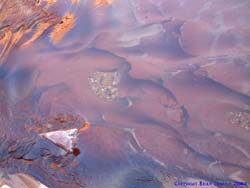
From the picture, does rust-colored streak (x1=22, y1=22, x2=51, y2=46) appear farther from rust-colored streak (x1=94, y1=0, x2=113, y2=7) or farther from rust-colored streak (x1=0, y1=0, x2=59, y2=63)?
rust-colored streak (x1=94, y1=0, x2=113, y2=7)

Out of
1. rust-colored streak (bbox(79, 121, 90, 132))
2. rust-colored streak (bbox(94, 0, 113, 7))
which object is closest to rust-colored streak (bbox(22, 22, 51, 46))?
rust-colored streak (bbox(94, 0, 113, 7))

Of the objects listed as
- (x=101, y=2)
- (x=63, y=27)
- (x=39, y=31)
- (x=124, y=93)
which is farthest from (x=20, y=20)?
(x=124, y=93)

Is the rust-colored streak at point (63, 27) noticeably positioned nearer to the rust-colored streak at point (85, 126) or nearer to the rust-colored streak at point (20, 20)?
the rust-colored streak at point (20, 20)

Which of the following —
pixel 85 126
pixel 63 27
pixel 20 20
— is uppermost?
pixel 20 20

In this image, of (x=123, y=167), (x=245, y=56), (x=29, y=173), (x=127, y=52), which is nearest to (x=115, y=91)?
(x=127, y=52)

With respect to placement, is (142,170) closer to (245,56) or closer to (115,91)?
(115,91)

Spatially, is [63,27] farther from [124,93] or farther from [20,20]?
[124,93]
